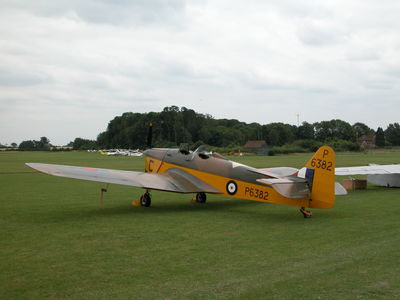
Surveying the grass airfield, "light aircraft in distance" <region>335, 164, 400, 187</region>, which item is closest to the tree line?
"light aircraft in distance" <region>335, 164, 400, 187</region>

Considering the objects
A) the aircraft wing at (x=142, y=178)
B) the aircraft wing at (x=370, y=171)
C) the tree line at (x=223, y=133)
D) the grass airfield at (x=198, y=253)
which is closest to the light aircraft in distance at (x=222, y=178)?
the aircraft wing at (x=142, y=178)

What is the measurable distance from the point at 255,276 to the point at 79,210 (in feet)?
21.8

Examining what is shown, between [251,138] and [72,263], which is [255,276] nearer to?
[72,263]

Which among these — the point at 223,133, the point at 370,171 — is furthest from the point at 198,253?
the point at 223,133

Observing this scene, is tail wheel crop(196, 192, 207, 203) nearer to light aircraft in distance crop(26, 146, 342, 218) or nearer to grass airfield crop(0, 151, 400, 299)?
light aircraft in distance crop(26, 146, 342, 218)

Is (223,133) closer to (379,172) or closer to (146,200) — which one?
(379,172)

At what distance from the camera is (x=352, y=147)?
7881 cm

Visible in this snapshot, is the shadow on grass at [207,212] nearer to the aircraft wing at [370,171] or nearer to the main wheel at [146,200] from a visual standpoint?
the main wheel at [146,200]

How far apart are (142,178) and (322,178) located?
4724mm

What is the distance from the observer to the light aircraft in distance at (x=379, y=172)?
573 inches

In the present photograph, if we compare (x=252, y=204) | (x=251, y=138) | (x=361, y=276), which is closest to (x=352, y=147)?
(x=251, y=138)

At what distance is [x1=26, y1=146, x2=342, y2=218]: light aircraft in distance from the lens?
8469 millimetres

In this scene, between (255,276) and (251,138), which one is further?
(251,138)

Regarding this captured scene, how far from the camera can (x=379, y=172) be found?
14570mm
